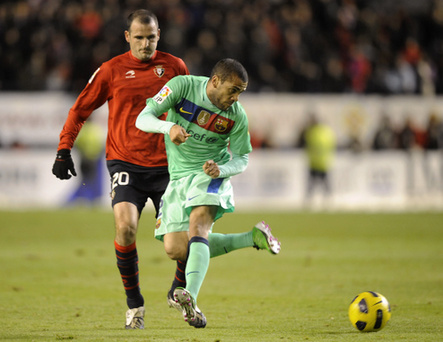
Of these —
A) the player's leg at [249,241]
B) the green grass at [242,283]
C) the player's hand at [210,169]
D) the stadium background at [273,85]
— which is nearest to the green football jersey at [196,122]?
the player's hand at [210,169]

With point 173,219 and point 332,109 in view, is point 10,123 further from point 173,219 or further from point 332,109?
point 173,219

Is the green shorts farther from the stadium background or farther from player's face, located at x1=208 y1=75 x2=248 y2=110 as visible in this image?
the stadium background

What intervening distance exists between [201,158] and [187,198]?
373 mm

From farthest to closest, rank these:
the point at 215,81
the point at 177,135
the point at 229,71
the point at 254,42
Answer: the point at 254,42
the point at 215,81
the point at 229,71
the point at 177,135

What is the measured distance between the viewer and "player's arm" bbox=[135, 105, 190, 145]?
544 cm

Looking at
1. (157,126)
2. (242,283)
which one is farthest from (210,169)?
(242,283)

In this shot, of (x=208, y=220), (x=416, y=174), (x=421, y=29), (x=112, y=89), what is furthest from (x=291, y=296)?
(x=421, y=29)

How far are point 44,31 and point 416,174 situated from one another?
9.85 m

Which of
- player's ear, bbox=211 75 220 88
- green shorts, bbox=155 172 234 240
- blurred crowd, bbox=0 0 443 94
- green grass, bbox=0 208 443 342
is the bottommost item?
green grass, bbox=0 208 443 342

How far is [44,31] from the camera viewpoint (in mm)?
19922

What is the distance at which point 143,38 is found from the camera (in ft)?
20.7

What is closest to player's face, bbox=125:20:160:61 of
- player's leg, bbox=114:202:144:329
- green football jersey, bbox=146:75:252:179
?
green football jersey, bbox=146:75:252:179

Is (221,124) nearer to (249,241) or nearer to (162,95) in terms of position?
(162,95)

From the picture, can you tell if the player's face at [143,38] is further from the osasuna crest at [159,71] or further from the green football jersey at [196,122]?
the green football jersey at [196,122]
